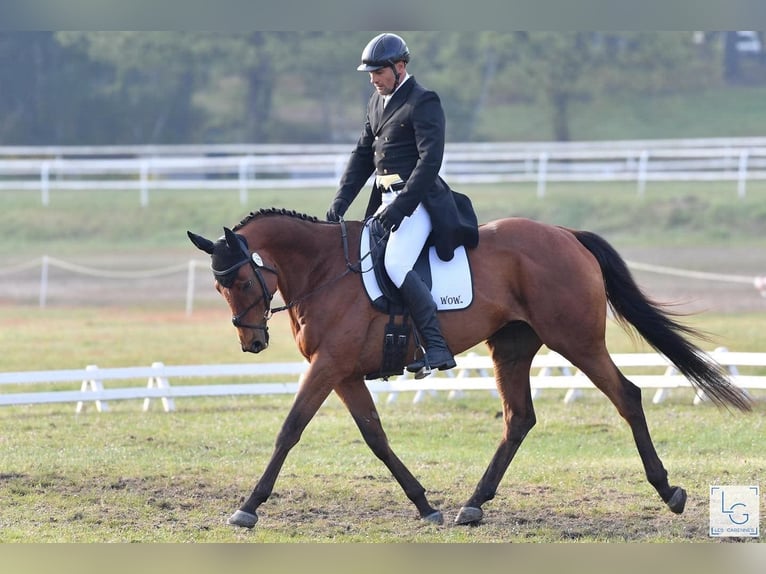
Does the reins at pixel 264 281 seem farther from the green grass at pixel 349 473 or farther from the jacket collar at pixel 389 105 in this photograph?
the green grass at pixel 349 473

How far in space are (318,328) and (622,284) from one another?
218cm

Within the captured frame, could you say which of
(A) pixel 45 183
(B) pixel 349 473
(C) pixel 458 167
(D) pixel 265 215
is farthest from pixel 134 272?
(D) pixel 265 215

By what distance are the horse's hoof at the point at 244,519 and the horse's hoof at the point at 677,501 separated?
258cm

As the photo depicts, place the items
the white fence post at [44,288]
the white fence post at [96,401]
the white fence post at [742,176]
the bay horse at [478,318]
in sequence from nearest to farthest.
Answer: the bay horse at [478,318] < the white fence post at [96,401] < the white fence post at [44,288] < the white fence post at [742,176]

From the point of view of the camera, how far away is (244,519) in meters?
7.27

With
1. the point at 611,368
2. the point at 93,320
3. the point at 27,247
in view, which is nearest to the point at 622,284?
the point at 611,368

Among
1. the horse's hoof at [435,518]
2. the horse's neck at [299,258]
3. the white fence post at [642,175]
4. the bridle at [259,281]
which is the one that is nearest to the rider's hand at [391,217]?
the horse's neck at [299,258]

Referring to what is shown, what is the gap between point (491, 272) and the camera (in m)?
7.86

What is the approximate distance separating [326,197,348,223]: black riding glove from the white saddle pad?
0.35m

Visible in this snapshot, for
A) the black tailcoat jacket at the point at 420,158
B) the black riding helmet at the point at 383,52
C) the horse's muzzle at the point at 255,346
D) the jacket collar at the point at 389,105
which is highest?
the black riding helmet at the point at 383,52

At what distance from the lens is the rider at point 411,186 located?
7.50 m

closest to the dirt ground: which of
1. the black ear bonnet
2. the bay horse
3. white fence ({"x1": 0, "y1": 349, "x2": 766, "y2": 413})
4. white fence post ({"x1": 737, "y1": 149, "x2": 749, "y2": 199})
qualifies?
white fence post ({"x1": 737, "y1": 149, "x2": 749, "y2": 199})

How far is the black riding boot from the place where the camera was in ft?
24.5

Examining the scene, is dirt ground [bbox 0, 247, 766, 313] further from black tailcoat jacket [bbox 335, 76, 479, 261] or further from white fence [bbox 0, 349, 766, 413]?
black tailcoat jacket [bbox 335, 76, 479, 261]
